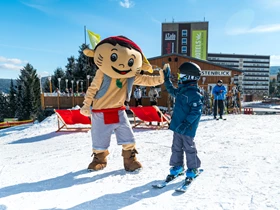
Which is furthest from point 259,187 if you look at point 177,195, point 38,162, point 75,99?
point 75,99

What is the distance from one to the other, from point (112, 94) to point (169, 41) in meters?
55.9

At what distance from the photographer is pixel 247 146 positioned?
16.5 ft

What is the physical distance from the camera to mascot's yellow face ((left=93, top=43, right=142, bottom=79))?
3.52m

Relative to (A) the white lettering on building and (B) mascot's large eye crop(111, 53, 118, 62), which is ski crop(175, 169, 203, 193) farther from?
(A) the white lettering on building

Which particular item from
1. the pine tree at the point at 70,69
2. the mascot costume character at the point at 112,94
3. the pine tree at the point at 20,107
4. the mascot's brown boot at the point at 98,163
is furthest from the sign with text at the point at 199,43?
the mascot's brown boot at the point at 98,163

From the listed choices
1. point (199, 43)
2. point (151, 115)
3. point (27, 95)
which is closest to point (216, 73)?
point (151, 115)

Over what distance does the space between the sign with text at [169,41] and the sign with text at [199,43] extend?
4534 millimetres

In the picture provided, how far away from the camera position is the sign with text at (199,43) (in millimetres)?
53219

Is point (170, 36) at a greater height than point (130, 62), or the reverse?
point (170, 36)

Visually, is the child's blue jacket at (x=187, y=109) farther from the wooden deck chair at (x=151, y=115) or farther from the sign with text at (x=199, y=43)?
the sign with text at (x=199, y=43)

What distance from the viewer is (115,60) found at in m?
3.52

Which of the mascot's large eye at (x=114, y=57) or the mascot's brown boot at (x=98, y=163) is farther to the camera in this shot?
the mascot's brown boot at (x=98, y=163)

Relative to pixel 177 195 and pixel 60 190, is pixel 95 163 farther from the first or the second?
pixel 177 195

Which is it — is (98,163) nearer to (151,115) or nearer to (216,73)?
(151,115)
